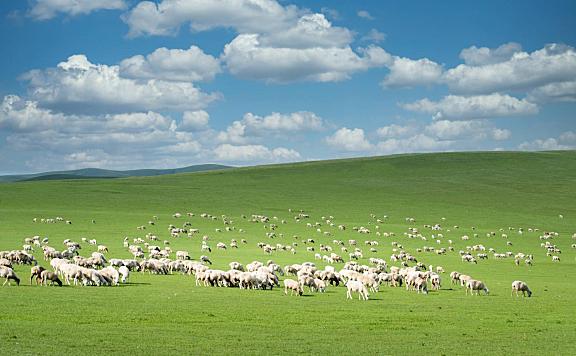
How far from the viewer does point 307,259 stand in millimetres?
51312

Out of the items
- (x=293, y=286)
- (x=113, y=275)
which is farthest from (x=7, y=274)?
(x=293, y=286)

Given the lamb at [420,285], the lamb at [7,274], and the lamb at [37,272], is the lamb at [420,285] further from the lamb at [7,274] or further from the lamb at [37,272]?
the lamb at [7,274]

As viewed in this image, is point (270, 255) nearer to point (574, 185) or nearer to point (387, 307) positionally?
point (387, 307)

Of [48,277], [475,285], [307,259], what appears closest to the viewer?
[48,277]

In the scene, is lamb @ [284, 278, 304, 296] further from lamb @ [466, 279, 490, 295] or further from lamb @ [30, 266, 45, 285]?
lamb @ [30, 266, 45, 285]

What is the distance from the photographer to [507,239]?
72.2 metres

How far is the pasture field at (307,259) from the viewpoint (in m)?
20.5

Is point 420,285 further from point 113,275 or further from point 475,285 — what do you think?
point 113,275

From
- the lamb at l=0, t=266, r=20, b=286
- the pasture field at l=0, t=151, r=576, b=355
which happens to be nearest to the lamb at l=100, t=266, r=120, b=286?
the pasture field at l=0, t=151, r=576, b=355

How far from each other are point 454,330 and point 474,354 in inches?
143

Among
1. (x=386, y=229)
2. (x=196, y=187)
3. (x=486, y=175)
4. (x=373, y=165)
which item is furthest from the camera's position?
(x=373, y=165)

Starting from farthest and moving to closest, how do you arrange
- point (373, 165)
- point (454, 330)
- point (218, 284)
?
point (373, 165), point (218, 284), point (454, 330)

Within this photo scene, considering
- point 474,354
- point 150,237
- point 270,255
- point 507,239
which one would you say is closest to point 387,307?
point 474,354

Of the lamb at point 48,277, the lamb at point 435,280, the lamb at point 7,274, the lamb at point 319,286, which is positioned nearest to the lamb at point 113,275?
the lamb at point 48,277
